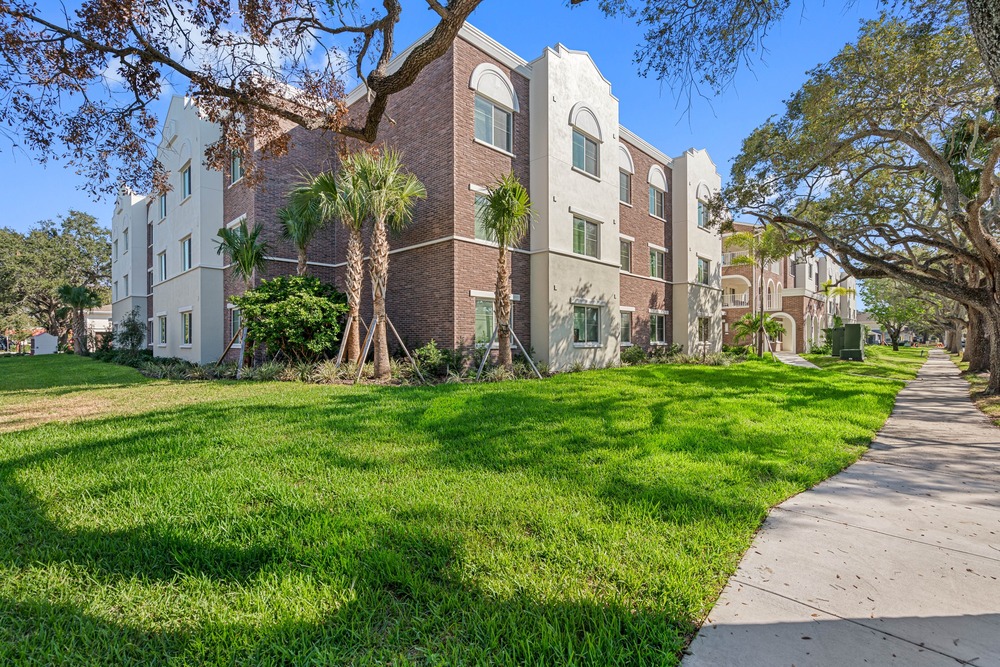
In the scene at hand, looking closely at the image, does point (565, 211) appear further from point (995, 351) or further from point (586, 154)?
point (995, 351)

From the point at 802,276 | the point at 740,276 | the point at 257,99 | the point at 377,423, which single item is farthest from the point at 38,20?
the point at 802,276

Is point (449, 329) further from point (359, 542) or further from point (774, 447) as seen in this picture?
point (359, 542)

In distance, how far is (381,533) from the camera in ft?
10.3

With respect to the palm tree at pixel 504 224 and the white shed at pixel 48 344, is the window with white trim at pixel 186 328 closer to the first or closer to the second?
the palm tree at pixel 504 224

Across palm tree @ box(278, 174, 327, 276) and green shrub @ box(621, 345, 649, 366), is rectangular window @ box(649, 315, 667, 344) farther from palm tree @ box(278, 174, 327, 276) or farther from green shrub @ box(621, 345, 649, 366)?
palm tree @ box(278, 174, 327, 276)

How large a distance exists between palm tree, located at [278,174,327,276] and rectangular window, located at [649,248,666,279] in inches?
625

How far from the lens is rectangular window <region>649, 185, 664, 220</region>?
76.2ft

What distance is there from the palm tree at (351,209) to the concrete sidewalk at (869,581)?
1193 centimetres

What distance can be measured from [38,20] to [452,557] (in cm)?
852

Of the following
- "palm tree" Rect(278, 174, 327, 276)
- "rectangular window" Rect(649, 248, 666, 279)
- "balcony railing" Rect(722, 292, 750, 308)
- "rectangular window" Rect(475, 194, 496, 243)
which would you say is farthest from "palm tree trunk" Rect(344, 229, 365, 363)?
"balcony railing" Rect(722, 292, 750, 308)

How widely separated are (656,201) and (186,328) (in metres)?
23.9

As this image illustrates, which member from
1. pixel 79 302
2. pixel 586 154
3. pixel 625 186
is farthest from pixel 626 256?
pixel 79 302

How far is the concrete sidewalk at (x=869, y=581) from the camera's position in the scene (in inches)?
84.6

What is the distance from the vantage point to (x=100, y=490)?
3973 millimetres
